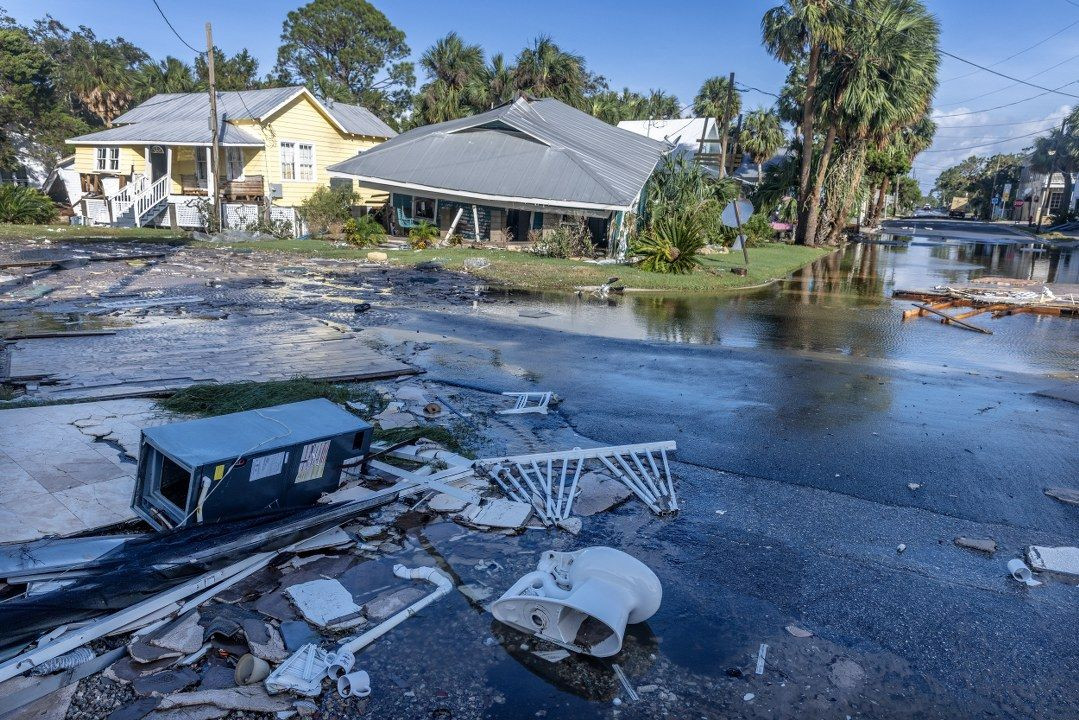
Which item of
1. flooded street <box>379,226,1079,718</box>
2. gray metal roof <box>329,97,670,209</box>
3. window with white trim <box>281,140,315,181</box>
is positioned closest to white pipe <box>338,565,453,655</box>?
flooded street <box>379,226,1079,718</box>

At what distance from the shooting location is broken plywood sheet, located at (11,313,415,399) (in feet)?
28.0

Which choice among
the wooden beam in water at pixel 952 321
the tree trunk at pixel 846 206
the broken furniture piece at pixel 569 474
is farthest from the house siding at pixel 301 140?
the broken furniture piece at pixel 569 474

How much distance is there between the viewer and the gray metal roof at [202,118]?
30.0 metres

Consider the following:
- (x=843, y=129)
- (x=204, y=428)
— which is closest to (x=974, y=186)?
(x=843, y=129)

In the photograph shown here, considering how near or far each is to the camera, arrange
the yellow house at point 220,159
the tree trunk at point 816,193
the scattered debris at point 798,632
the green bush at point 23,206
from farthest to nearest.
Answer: the tree trunk at point 816,193
the yellow house at point 220,159
the green bush at point 23,206
the scattered debris at point 798,632

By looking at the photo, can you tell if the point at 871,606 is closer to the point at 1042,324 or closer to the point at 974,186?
the point at 1042,324

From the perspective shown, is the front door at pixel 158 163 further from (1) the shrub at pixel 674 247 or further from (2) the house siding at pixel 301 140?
(1) the shrub at pixel 674 247

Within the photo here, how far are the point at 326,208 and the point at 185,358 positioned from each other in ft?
70.2

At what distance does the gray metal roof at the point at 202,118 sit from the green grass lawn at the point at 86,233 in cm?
390

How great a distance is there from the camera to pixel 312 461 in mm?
5082

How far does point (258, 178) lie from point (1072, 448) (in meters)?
29.9

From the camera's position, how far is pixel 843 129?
33.6 metres

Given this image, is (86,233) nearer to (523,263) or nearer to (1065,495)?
(523,263)

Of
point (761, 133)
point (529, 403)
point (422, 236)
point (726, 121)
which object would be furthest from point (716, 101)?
point (529, 403)
